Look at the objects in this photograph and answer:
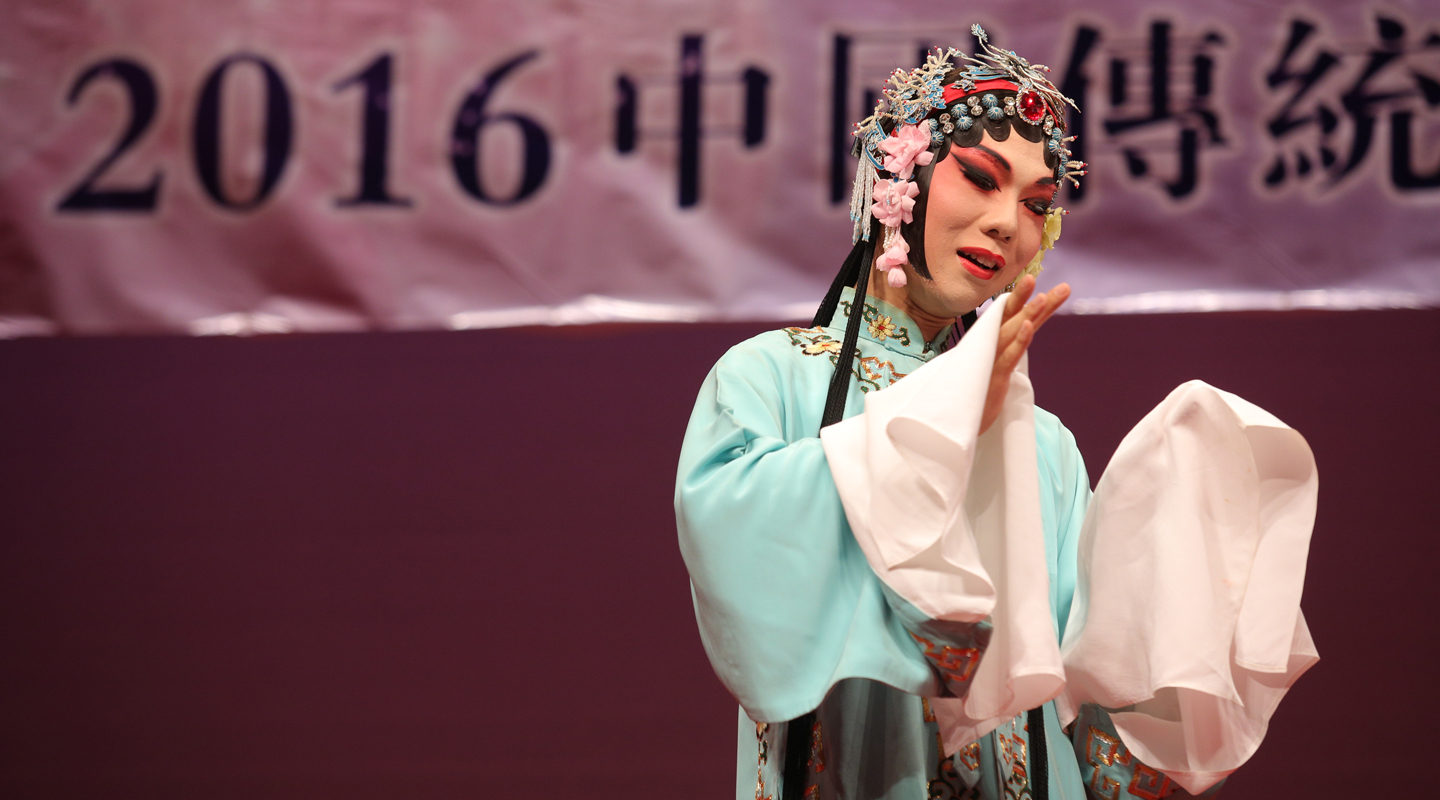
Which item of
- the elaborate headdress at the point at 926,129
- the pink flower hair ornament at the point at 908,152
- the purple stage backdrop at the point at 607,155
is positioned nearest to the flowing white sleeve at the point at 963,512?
the elaborate headdress at the point at 926,129

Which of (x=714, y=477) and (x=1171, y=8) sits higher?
(x=1171, y=8)

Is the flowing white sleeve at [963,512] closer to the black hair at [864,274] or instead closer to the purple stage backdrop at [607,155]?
the black hair at [864,274]

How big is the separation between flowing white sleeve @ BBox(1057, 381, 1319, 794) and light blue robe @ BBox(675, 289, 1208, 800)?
0.28ft

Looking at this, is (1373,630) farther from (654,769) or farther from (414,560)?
(414,560)

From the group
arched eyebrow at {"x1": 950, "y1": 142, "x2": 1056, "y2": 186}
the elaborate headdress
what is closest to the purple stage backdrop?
the elaborate headdress

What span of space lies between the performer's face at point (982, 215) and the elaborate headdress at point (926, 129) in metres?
0.02

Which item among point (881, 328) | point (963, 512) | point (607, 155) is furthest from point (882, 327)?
point (607, 155)

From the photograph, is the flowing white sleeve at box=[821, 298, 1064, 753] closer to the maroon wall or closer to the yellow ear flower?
the yellow ear flower

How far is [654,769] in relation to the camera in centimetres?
242

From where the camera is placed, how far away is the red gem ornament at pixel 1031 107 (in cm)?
141

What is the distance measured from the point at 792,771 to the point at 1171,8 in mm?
1880

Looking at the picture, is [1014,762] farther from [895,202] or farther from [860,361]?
[895,202]

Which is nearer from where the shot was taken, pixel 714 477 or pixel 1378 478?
pixel 714 477

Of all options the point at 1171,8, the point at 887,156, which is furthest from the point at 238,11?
the point at 1171,8
